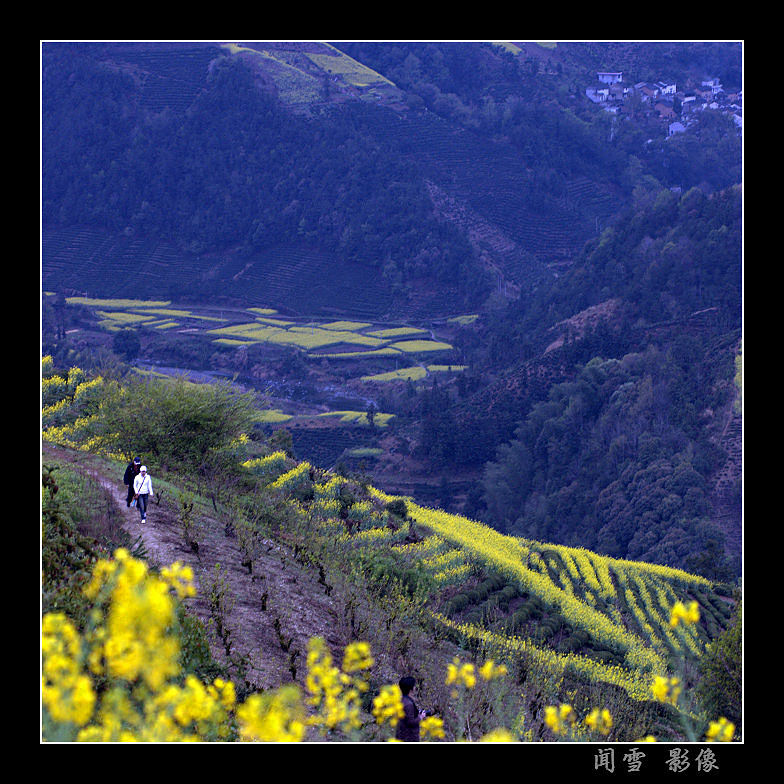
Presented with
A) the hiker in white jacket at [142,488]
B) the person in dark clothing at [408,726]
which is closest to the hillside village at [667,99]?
the hiker in white jacket at [142,488]

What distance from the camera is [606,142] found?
298ft

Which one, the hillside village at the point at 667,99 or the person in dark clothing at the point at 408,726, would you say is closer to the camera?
the person in dark clothing at the point at 408,726

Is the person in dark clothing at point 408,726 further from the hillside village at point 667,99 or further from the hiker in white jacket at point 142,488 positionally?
the hillside village at point 667,99

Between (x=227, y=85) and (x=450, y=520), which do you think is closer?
(x=450, y=520)

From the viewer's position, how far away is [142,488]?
8352 millimetres

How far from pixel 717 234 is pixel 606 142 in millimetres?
54882

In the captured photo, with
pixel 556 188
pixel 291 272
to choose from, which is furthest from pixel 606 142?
pixel 291 272

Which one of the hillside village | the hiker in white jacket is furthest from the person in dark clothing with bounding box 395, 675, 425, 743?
the hillside village

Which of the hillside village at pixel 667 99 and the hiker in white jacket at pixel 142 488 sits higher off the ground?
the hillside village at pixel 667 99

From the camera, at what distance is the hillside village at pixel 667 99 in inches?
3874

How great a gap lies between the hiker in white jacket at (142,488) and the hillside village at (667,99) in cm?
9941

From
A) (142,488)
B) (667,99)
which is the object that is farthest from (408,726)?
(667,99)

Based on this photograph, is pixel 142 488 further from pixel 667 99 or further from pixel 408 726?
pixel 667 99
